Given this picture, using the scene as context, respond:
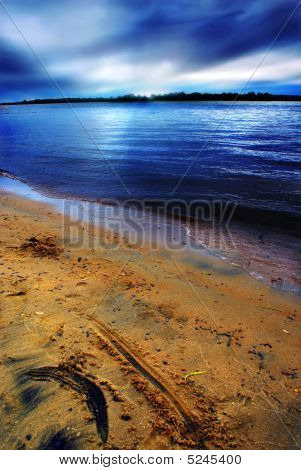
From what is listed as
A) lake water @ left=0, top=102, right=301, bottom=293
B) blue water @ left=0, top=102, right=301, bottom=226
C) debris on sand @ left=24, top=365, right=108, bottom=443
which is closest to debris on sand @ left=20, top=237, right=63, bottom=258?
lake water @ left=0, top=102, right=301, bottom=293

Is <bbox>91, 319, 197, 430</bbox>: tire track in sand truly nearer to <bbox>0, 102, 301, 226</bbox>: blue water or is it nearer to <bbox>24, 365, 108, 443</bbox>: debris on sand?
<bbox>24, 365, 108, 443</bbox>: debris on sand

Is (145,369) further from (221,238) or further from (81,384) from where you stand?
(221,238)

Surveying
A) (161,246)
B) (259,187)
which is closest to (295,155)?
(259,187)

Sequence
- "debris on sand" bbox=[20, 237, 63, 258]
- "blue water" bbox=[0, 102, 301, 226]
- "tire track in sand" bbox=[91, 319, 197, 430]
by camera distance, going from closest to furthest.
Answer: "tire track in sand" bbox=[91, 319, 197, 430]
"debris on sand" bbox=[20, 237, 63, 258]
"blue water" bbox=[0, 102, 301, 226]

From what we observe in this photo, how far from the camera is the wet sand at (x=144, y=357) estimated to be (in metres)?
2.89

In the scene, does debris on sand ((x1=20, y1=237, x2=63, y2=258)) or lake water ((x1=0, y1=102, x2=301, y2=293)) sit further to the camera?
lake water ((x1=0, y1=102, x2=301, y2=293))

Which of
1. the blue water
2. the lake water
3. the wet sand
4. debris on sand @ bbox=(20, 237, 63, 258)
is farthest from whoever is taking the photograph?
the blue water

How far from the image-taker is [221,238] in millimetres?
8289

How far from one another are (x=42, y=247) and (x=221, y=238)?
4.74 meters

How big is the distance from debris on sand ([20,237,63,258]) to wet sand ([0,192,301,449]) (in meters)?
0.21

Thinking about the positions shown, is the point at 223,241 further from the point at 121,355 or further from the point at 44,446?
the point at 44,446

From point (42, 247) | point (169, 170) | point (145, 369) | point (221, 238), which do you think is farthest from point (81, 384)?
point (169, 170)

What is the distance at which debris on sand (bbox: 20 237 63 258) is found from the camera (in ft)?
21.7
